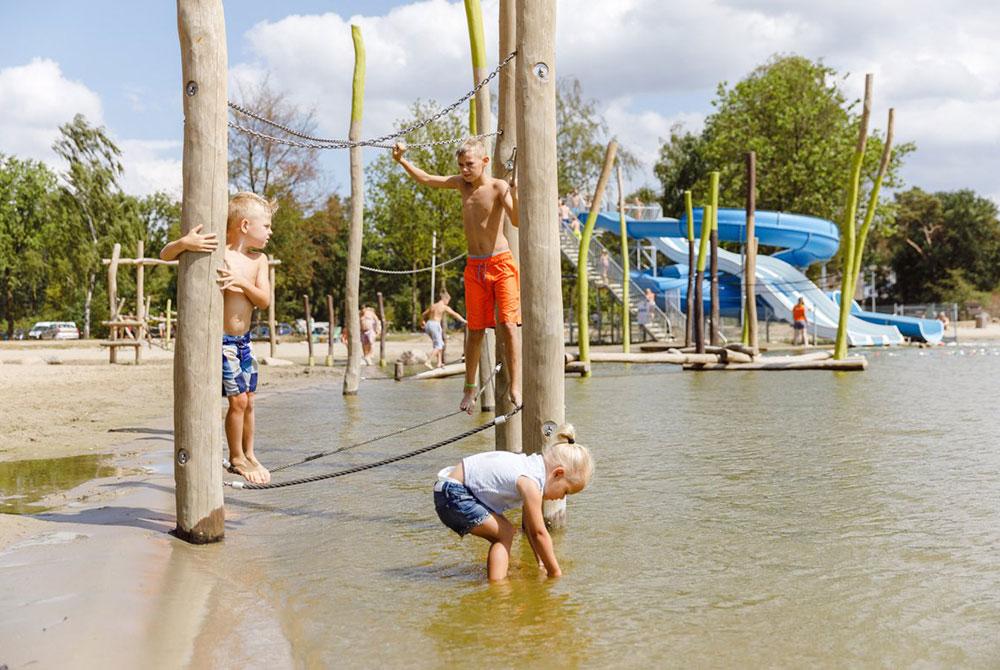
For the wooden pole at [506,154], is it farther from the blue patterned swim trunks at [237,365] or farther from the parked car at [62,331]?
the parked car at [62,331]

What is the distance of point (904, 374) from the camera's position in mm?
19766

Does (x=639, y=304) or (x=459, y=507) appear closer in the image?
(x=459, y=507)

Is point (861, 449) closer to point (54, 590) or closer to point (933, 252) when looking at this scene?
point (54, 590)

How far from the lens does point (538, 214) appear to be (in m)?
5.82

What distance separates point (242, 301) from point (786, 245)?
37.0 meters

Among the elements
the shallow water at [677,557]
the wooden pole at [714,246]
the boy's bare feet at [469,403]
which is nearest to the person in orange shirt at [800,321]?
the wooden pole at [714,246]

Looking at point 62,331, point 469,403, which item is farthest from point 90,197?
point 469,403

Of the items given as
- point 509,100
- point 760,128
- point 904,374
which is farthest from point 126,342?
point 760,128

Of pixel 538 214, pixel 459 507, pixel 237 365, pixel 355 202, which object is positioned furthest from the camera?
pixel 355 202

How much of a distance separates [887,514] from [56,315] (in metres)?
79.8

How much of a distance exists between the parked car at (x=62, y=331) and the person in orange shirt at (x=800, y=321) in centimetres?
4081

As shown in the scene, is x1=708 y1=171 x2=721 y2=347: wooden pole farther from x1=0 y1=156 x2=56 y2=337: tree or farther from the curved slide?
x1=0 y1=156 x2=56 y2=337: tree

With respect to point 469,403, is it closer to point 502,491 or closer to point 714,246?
point 502,491

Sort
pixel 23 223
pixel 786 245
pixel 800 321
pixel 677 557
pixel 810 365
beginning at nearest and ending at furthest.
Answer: pixel 677 557, pixel 810 365, pixel 800 321, pixel 786 245, pixel 23 223
